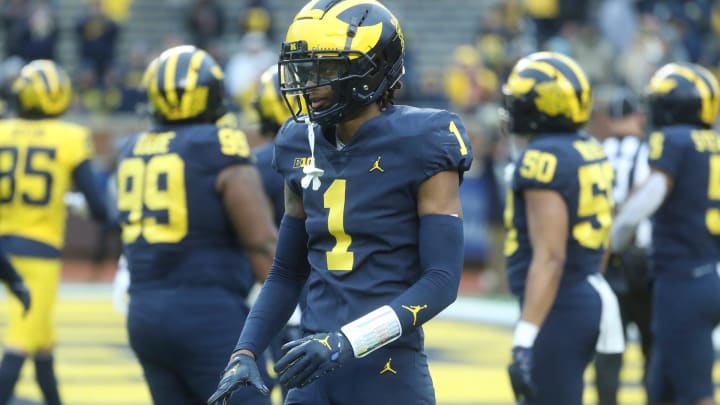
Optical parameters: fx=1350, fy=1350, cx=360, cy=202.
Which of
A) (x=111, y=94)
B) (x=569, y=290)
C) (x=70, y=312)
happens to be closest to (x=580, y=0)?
(x=111, y=94)

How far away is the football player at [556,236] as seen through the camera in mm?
5223

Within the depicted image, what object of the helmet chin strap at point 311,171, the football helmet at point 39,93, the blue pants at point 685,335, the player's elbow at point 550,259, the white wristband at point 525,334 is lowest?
the blue pants at point 685,335

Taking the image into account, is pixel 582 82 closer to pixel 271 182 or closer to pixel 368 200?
pixel 271 182

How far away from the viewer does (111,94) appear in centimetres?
1719

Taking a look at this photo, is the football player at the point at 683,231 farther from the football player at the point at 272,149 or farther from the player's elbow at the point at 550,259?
the football player at the point at 272,149

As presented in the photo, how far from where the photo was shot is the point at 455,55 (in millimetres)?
19672

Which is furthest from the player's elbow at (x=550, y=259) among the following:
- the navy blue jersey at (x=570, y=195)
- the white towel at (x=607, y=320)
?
the white towel at (x=607, y=320)

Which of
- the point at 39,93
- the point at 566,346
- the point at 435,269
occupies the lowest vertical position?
the point at 566,346

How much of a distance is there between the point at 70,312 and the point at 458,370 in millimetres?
4585

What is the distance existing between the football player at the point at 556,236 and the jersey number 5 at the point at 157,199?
4.38 ft

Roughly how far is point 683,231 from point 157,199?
8.66ft

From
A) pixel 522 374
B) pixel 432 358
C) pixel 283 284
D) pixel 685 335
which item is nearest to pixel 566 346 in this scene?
pixel 522 374

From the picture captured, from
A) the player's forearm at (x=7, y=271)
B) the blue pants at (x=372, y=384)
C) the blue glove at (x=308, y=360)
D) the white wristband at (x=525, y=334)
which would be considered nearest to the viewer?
the blue glove at (x=308, y=360)

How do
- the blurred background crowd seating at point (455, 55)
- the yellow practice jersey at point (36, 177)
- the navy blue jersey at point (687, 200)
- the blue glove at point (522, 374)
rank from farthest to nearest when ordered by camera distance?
the blurred background crowd seating at point (455, 55)
the yellow practice jersey at point (36, 177)
the navy blue jersey at point (687, 200)
the blue glove at point (522, 374)
